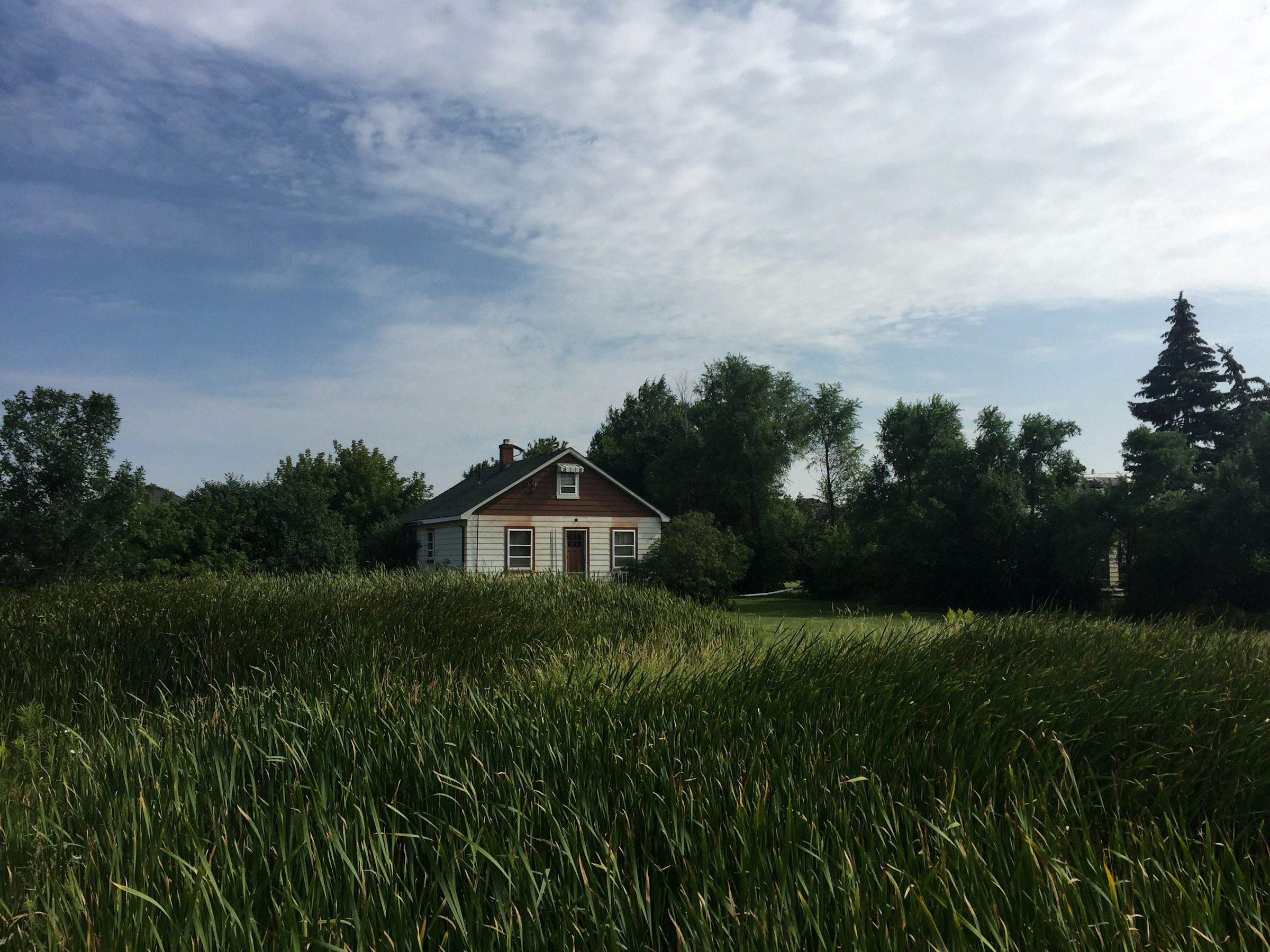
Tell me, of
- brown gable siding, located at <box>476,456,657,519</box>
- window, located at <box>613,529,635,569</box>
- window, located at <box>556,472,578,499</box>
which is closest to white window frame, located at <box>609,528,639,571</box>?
window, located at <box>613,529,635,569</box>

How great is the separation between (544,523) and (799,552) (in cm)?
1188

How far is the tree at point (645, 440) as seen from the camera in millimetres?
44688

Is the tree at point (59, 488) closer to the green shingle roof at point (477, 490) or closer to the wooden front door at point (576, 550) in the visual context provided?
the green shingle roof at point (477, 490)

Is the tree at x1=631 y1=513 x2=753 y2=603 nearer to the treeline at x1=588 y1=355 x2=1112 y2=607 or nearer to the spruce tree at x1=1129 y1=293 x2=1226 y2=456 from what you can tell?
the treeline at x1=588 y1=355 x2=1112 y2=607

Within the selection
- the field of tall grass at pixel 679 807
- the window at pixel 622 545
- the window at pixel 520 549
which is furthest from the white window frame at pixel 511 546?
the field of tall grass at pixel 679 807

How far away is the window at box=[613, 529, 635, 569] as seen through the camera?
34406mm

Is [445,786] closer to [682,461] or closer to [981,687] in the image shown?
[981,687]

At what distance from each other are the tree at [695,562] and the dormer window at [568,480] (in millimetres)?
6785

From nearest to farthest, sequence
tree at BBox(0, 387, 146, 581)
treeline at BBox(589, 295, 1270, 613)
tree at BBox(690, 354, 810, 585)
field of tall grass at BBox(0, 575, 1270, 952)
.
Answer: field of tall grass at BBox(0, 575, 1270, 952) → tree at BBox(0, 387, 146, 581) → treeline at BBox(589, 295, 1270, 613) → tree at BBox(690, 354, 810, 585)

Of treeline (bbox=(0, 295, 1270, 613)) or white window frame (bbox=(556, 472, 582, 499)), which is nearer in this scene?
treeline (bbox=(0, 295, 1270, 613))

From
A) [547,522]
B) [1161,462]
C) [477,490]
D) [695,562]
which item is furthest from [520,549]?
[1161,462]

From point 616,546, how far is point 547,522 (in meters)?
3.03

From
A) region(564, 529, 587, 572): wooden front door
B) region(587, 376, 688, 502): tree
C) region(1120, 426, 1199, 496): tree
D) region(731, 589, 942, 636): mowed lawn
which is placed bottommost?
region(731, 589, 942, 636): mowed lawn

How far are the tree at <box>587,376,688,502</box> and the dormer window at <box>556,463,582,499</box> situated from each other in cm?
1002
